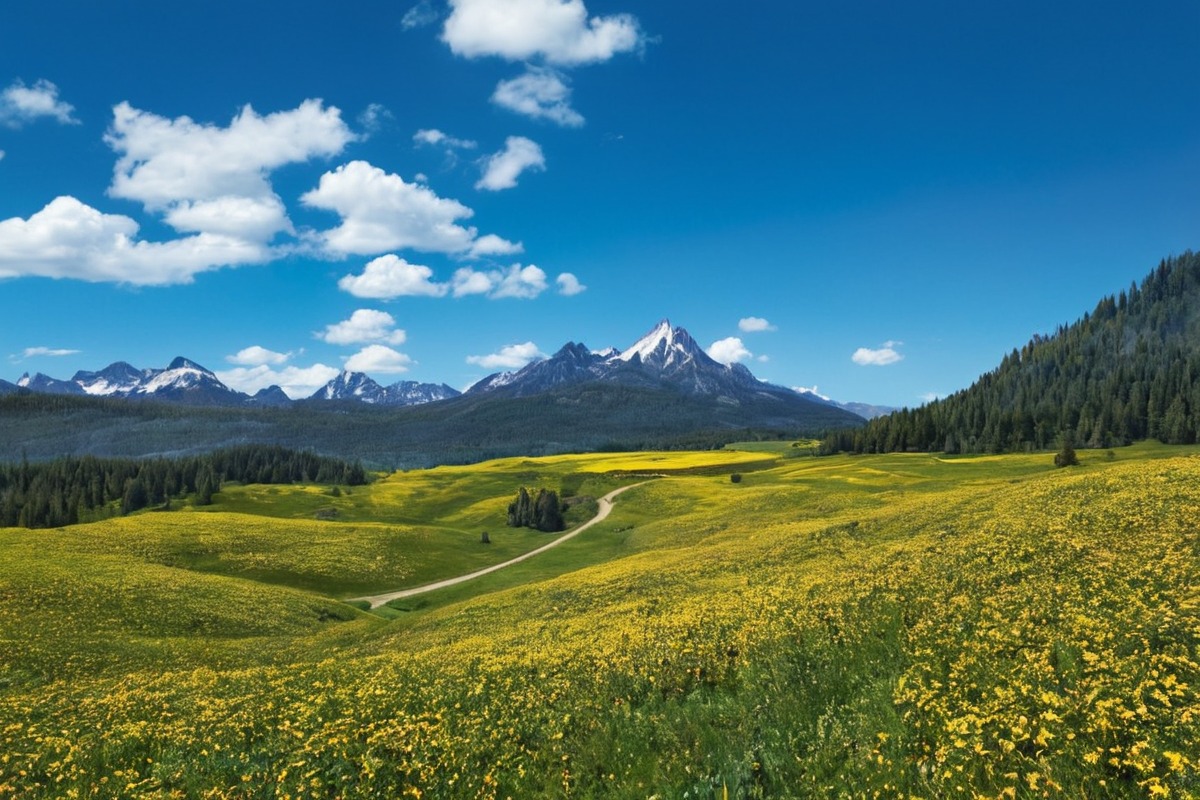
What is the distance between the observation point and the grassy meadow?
1002cm

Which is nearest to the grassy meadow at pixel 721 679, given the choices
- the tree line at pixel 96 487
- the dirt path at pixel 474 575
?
the dirt path at pixel 474 575

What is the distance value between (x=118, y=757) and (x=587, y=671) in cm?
1244

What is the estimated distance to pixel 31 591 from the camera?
1689 inches

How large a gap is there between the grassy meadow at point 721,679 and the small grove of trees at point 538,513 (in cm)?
6556

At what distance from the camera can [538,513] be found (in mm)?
112000

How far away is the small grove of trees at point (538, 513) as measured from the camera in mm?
110500

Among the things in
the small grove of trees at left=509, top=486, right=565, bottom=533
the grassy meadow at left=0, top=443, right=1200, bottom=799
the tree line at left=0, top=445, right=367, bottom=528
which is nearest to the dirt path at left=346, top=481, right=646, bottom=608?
the small grove of trees at left=509, top=486, right=565, bottom=533

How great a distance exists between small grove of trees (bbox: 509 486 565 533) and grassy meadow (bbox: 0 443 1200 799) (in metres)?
65.6

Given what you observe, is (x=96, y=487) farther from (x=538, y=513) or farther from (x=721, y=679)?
(x=721, y=679)

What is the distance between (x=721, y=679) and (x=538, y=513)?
9717 cm

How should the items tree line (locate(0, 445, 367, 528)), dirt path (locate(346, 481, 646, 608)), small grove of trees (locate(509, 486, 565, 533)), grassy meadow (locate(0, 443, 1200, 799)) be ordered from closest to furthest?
grassy meadow (locate(0, 443, 1200, 799)), dirt path (locate(346, 481, 646, 608)), small grove of trees (locate(509, 486, 565, 533)), tree line (locate(0, 445, 367, 528))

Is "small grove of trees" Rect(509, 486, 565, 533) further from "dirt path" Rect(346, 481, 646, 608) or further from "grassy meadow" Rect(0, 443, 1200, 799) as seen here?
"grassy meadow" Rect(0, 443, 1200, 799)

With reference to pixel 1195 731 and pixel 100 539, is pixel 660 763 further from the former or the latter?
pixel 100 539

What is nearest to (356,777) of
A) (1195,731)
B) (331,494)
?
(1195,731)
